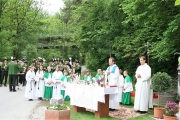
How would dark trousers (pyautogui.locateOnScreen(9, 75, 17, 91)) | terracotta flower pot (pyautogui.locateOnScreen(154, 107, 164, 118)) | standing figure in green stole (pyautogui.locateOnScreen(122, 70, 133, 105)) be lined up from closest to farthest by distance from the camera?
terracotta flower pot (pyautogui.locateOnScreen(154, 107, 164, 118))
standing figure in green stole (pyautogui.locateOnScreen(122, 70, 133, 105))
dark trousers (pyautogui.locateOnScreen(9, 75, 17, 91))

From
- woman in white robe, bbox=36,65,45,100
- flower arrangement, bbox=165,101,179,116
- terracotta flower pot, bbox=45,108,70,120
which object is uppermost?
woman in white robe, bbox=36,65,45,100

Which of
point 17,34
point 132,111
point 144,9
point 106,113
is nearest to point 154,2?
point 144,9

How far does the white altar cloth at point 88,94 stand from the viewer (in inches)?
348

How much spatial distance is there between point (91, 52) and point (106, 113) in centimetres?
1655

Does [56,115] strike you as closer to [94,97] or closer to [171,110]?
[94,97]

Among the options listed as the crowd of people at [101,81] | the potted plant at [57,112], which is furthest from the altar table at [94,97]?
the potted plant at [57,112]

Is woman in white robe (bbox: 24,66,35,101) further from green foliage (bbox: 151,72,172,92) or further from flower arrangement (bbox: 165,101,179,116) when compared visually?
flower arrangement (bbox: 165,101,179,116)

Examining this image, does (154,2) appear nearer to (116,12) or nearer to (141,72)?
(141,72)

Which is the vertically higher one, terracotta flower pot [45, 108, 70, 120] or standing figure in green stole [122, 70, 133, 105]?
standing figure in green stole [122, 70, 133, 105]

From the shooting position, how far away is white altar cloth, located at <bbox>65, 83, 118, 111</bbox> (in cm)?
884

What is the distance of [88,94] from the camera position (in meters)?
9.28

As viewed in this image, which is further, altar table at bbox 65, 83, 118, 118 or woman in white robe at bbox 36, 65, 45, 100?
woman in white robe at bbox 36, 65, 45, 100

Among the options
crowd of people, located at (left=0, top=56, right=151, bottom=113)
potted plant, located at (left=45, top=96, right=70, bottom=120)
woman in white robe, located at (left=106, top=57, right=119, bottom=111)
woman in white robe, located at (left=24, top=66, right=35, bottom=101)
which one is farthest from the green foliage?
woman in white robe, located at (left=24, top=66, right=35, bottom=101)

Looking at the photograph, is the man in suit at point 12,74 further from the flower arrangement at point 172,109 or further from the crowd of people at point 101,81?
the flower arrangement at point 172,109
